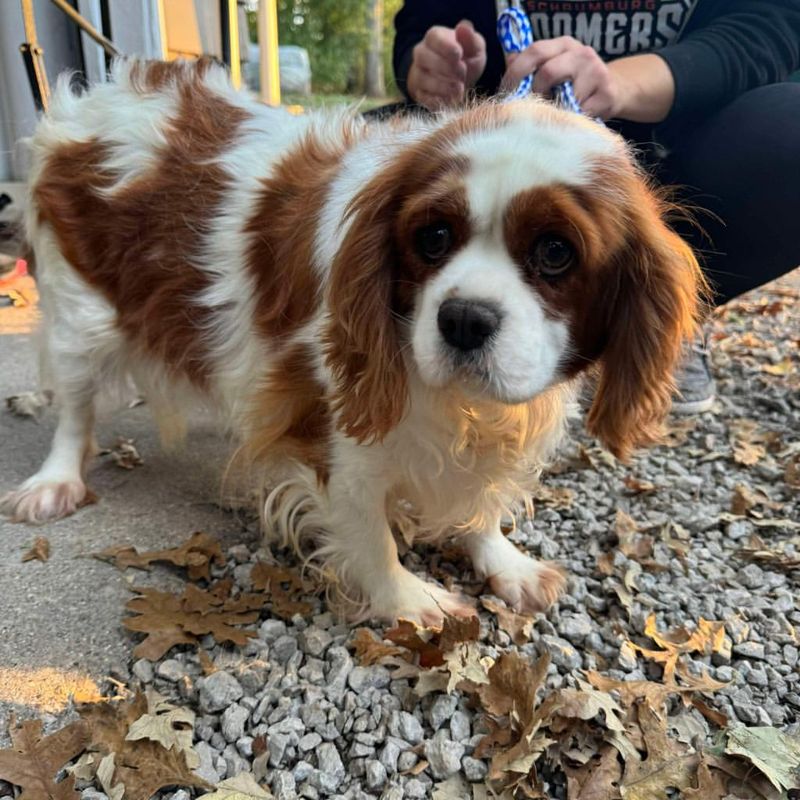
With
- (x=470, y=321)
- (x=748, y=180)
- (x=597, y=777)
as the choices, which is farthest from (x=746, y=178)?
(x=597, y=777)

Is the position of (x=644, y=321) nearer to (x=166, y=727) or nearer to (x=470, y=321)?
(x=470, y=321)

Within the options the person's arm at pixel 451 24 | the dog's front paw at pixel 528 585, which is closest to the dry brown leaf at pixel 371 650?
the dog's front paw at pixel 528 585

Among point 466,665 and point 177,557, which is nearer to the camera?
point 466,665

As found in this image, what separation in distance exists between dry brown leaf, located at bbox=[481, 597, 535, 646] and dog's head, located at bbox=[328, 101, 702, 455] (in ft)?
1.75

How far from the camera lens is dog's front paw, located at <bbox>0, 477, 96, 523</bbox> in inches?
91.9

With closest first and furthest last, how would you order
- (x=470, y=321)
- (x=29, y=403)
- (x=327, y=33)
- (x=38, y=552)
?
(x=470, y=321)
(x=38, y=552)
(x=29, y=403)
(x=327, y=33)

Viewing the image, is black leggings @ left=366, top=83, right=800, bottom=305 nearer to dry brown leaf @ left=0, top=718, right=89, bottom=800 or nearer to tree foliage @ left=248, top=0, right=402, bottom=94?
dry brown leaf @ left=0, top=718, right=89, bottom=800

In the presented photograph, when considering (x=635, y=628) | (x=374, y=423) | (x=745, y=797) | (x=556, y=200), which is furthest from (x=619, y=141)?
(x=745, y=797)

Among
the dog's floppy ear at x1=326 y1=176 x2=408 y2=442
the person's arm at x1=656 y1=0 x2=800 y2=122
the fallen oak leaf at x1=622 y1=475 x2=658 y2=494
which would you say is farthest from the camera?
the fallen oak leaf at x1=622 y1=475 x2=658 y2=494

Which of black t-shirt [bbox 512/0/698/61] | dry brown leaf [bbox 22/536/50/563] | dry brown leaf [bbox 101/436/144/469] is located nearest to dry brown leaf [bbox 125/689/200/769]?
dry brown leaf [bbox 22/536/50/563]

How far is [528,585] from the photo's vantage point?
2133 mm

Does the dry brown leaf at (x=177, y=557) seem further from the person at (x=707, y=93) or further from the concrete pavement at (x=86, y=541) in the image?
the person at (x=707, y=93)

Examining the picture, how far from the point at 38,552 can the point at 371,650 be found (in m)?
0.95

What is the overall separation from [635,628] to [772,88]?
6.62ft
